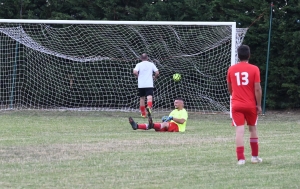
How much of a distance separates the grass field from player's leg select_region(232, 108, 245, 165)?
0.16 meters

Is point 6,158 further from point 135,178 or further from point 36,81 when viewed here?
point 36,81

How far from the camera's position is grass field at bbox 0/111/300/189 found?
834 centimetres

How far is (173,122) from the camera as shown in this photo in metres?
15.2

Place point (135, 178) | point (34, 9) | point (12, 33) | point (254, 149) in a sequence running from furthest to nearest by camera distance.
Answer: point (34, 9), point (12, 33), point (254, 149), point (135, 178)

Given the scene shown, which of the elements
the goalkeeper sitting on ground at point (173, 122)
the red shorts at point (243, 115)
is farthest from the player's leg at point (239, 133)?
the goalkeeper sitting on ground at point (173, 122)

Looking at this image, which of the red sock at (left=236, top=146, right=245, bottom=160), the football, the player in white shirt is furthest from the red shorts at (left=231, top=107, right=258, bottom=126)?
the football

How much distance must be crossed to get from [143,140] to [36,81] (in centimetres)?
973

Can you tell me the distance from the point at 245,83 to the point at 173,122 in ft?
17.1

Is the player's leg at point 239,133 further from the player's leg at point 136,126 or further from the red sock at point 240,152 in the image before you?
the player's leg at point 136,126

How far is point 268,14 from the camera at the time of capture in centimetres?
2209

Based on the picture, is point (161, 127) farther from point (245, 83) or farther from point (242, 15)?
point (242, 15)

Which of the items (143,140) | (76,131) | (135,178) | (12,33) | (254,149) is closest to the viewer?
(135,178)

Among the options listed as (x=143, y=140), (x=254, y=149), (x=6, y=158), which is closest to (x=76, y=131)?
(x=143, y=140)

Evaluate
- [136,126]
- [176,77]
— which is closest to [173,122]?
[136,126]
